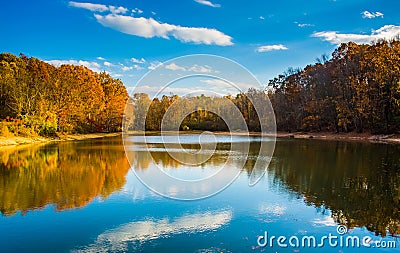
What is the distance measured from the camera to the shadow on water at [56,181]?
10547 mm

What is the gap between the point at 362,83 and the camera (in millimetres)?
42531

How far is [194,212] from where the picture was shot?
31.8ft

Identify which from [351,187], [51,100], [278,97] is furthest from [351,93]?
[51,100]

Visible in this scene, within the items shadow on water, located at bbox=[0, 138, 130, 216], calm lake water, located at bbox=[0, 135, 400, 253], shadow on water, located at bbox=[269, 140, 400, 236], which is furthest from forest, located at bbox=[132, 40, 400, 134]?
shadow on water, located at bbox=[0, 138, 130, 216]

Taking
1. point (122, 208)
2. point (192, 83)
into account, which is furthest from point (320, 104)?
point (122, 208)

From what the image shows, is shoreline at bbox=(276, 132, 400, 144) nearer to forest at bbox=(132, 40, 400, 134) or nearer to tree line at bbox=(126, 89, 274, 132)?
forest at bbox=(132, 40, 400, 134)

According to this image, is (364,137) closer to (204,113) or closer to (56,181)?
A: (204,113)

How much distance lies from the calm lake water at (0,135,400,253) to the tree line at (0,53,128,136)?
2300cm

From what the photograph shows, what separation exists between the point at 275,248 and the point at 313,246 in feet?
2.82

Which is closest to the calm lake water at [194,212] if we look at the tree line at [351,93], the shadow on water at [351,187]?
the shadow on water at [351,187]

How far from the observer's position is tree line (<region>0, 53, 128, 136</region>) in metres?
36.5

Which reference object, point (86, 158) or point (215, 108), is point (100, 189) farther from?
point (215, 108)

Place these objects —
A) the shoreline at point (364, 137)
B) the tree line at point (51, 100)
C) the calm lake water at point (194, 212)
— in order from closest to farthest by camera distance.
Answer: the calm lake water at point (194, 212) < the tree line at point (51, 100) < the shoreline at point (364, 137)

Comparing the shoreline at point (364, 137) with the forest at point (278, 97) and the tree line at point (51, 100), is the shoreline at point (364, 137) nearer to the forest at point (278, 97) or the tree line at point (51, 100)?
the forest at point (278, 97)
